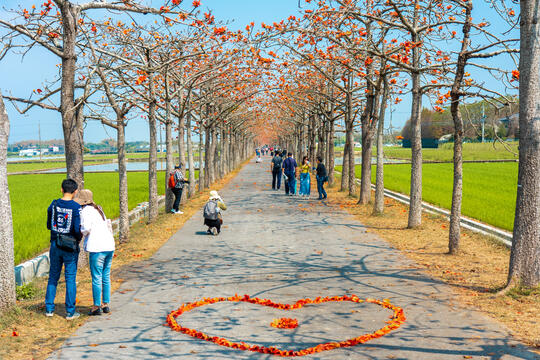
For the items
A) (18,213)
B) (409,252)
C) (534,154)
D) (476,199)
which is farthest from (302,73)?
(534,154)

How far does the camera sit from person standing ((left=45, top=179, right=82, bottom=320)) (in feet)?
22.3

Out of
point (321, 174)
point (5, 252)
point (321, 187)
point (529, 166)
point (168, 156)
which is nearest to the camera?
point (5, 252)

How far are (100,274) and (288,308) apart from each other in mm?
2661

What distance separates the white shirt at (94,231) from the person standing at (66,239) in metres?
0.13

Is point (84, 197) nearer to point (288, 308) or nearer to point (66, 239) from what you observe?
point (66, 239)

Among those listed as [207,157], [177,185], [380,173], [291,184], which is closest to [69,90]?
[177,185]

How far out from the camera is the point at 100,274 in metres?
7.07

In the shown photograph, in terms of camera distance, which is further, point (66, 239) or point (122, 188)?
point (122, 188)

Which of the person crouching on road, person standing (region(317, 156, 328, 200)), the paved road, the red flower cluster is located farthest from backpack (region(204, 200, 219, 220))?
person standing (region(317, 156, 328, 200))

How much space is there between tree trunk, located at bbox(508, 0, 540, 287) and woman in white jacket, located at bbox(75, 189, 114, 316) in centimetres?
595

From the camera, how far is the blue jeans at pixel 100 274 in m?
6.98

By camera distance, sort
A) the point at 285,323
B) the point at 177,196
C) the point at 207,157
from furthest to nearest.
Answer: the point at 207,157 → the point at 177,196 → the point at 285,323

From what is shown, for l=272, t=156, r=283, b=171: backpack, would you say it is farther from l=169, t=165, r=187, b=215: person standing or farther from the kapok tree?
the kapok tree

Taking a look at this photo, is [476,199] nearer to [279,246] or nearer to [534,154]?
[279,246]
